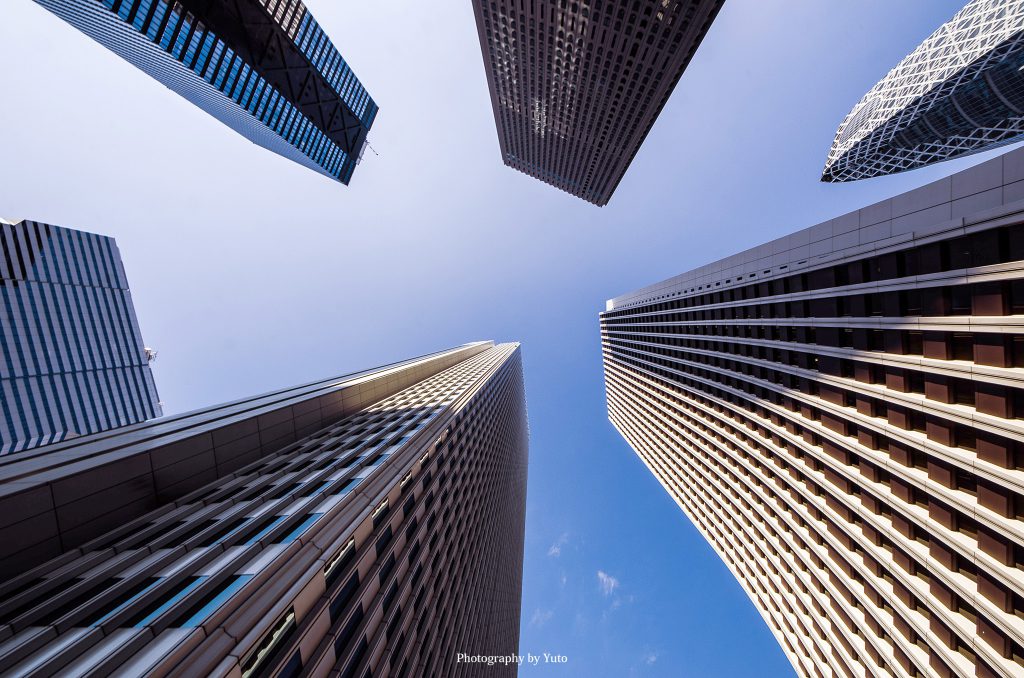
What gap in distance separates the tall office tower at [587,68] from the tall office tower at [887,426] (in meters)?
77.6

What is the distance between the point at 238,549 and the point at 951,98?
16191cm

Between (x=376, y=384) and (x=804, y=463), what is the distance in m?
44.1

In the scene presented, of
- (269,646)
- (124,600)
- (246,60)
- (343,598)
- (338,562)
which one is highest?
(246,60)

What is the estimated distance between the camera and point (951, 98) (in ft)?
297

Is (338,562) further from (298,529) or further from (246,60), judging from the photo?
(246,60)

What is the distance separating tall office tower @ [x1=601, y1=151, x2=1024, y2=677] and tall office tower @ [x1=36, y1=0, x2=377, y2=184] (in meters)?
92.3

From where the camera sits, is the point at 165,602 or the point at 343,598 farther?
the point at 343,598

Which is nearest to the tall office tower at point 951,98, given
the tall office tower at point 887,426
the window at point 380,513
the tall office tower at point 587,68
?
the tall office tower at point 587,68

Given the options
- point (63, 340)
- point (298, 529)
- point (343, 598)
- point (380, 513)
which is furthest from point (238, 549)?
point (63, 340)

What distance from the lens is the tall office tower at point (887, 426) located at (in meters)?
14.2

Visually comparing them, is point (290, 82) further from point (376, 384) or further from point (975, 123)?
point (975, 123)

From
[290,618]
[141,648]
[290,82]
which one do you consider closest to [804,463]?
[290,618]

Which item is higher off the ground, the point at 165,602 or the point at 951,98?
the point at 951,98

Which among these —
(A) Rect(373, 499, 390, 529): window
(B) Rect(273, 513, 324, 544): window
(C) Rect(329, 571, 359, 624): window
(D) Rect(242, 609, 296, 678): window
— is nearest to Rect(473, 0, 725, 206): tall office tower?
(A) Rect(373, 499, 390, 529): window
